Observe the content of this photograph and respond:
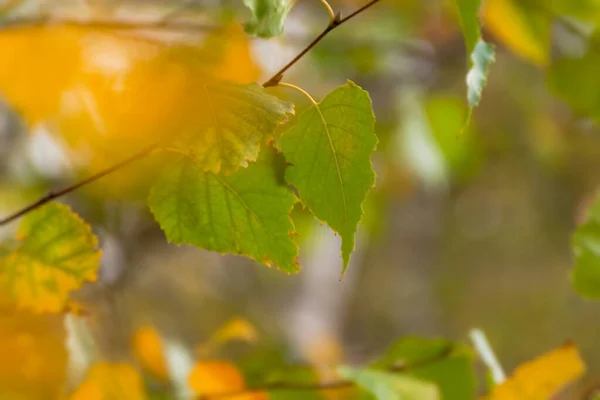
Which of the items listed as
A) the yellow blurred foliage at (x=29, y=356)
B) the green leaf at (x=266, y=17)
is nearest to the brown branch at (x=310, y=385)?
the yellow blurred foliage at (x=29, y=356)

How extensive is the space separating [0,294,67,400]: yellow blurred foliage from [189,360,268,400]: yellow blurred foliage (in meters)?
0.11

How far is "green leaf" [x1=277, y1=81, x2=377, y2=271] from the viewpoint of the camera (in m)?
0.22

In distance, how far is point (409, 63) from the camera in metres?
1.02

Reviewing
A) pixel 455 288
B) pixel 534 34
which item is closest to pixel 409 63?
pixel 534 34

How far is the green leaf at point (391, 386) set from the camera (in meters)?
0.31

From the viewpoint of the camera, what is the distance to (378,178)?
1.16 m

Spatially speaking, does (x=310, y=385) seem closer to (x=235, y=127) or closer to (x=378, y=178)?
(x=235, y=127)

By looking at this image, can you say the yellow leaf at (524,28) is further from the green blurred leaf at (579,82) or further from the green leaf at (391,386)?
the green leaf at (391,386)

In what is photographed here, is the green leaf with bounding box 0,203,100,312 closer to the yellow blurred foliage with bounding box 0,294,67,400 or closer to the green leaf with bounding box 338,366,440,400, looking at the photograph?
the yellow blurred foliage with bounding box 0,294,67,400

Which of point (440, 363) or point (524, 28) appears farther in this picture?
point (524, 28)

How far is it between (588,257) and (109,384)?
28 cm

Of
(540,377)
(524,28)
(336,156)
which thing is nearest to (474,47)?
(336,156)

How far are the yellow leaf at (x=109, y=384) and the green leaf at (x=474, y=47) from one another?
0.23 metres

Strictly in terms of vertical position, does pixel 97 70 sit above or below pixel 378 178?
above
